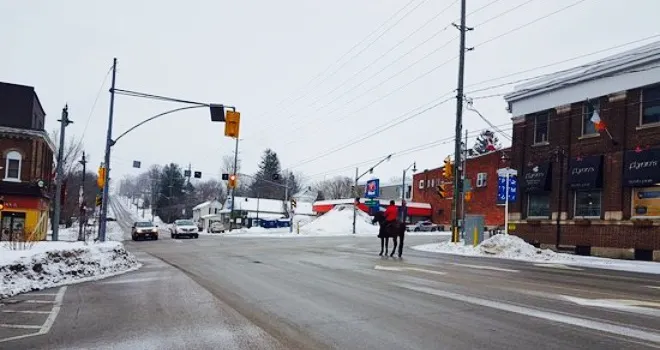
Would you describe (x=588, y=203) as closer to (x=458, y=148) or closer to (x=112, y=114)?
(x=458, y=148)

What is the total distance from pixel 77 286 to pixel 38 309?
332 centimetres

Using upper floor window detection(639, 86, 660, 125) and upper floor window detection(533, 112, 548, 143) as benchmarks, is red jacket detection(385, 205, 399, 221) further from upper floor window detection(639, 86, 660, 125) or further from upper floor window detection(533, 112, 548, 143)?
upper floor window detection(533, 112, 548, 143)

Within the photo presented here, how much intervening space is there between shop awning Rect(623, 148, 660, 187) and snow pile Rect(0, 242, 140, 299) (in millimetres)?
20168

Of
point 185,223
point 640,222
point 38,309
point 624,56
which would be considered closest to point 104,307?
point 38,309

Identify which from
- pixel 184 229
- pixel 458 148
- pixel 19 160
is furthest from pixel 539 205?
pixel 19 160

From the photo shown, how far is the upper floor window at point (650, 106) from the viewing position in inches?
917

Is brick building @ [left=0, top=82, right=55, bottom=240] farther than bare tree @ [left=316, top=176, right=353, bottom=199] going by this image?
No

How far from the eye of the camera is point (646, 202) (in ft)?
76.3

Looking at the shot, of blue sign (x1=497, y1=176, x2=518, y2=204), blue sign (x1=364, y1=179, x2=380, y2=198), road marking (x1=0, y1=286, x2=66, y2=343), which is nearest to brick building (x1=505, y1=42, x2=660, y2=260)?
blue sign (x1=497, y1=176, x2=518, y2=204)

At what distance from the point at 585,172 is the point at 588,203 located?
1528 mm

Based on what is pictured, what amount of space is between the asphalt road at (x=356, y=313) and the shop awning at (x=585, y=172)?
13.1 meters

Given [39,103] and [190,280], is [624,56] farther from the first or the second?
[39,103]

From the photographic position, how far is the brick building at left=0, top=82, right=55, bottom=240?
131 feet

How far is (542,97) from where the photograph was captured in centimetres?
2903
